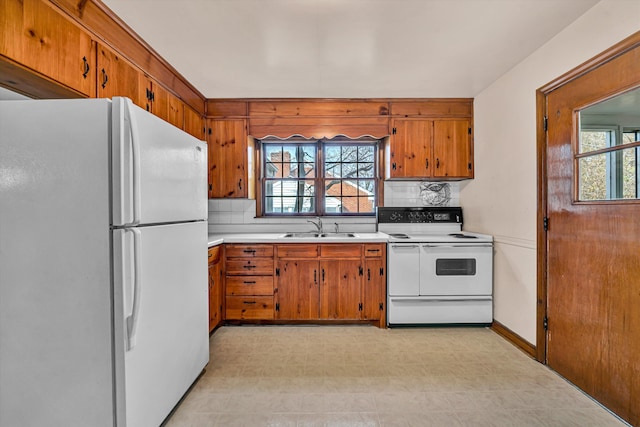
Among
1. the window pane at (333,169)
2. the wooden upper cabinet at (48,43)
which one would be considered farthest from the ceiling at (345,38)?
the window pane at (333,169)

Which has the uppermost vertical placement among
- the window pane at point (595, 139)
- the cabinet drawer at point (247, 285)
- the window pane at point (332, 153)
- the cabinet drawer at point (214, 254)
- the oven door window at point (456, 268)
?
the window pane at point (332, 153)

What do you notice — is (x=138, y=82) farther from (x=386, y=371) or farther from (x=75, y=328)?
(x=386, y=371)

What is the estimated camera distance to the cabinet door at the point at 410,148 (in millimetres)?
3516

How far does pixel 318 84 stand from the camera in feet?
10.1

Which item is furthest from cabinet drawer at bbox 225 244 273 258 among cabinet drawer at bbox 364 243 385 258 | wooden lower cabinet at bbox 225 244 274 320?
cabinet drawer at bbox 364 243 385 258

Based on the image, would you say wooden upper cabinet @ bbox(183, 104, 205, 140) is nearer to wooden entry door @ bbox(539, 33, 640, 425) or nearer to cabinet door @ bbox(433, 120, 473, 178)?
cabinet door @ bbox(433, 120, 473, 178)

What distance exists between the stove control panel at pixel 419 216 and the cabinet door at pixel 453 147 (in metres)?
0.49

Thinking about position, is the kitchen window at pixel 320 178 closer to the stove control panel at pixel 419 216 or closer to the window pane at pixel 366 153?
the window pane at pixel 366 153

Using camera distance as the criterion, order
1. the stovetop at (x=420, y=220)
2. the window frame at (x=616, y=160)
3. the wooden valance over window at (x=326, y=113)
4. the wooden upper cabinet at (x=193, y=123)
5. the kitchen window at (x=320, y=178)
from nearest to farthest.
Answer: the window frame at (x=616, y=160) < the wooden upper cabinet at (x=193, y=123) < the wooden valance over window at (x=326, y=113) < the stovetop at (x=420, y=220) < the kitchen window at (x=320, y=178)

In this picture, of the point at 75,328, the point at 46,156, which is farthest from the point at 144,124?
the point at 75,328

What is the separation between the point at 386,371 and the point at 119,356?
176 cm

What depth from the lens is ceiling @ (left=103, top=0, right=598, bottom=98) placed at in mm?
1897

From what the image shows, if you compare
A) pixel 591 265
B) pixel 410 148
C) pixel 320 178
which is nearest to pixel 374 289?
pixel 320 178

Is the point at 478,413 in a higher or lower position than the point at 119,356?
lower
